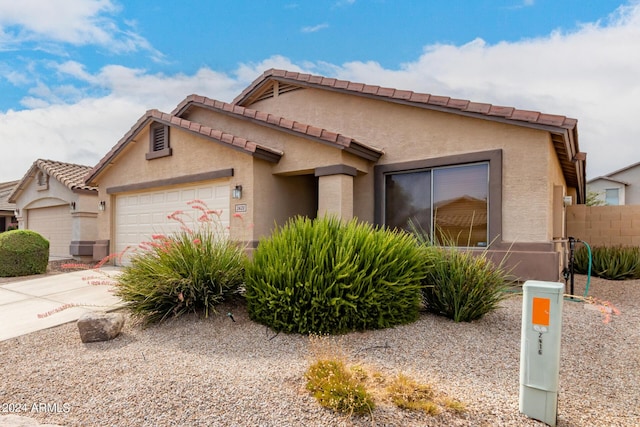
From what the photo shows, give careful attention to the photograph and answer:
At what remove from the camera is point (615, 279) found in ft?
36.9

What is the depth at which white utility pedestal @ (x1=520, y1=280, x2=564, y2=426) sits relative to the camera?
319cm

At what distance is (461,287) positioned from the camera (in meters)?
5.64

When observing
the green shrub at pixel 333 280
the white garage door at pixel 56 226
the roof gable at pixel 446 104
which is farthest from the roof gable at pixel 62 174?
the green shrub at pixel 333 280

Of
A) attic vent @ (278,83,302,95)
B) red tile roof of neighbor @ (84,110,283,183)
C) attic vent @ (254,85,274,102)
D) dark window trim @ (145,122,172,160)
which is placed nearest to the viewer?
red tile roof of neighbor @ (84,110,283,183)

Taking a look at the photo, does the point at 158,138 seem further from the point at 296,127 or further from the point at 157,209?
the point at 296,127

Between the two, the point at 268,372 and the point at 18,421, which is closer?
the point at 18,421

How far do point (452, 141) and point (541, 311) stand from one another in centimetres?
619

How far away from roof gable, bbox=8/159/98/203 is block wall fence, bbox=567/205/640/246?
17.6 meters

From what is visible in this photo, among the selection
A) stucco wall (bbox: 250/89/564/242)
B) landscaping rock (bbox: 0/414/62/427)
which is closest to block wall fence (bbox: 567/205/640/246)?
stucco wall (bbox: 250/89/564/242)

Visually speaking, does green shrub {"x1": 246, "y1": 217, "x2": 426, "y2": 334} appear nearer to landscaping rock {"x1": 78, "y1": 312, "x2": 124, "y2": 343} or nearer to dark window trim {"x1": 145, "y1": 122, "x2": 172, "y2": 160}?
landscaping rock {"x1": 78, "y1": 312, "x2": 124, "y2": 343}

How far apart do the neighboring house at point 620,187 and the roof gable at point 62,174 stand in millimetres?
37450

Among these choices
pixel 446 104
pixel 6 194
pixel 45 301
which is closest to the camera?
pixel 45 301

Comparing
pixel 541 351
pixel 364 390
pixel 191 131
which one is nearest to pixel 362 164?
pixel 191 131

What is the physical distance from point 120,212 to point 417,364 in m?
11.9
